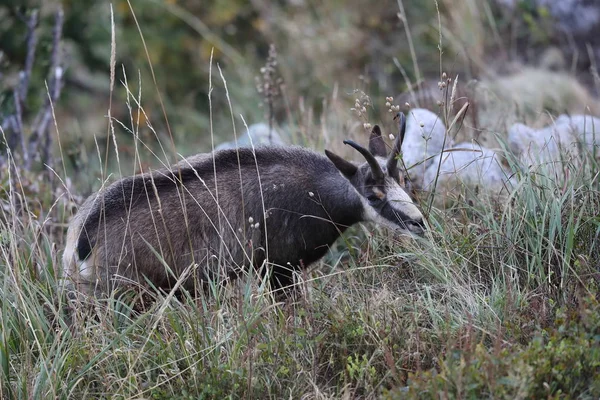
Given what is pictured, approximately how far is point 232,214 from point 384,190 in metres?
0.99

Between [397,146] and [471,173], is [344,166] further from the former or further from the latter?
[471,173]

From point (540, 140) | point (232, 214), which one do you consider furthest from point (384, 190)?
point (540, 140)

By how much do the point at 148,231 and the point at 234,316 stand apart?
3.61 ft

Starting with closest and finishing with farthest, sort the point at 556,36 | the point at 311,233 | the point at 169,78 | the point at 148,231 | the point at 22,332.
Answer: the point at 22,332 → the point at 148,231 → the point at 311,233 → the point at 556,36 → the point at 169,78

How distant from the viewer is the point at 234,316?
448 centimetres

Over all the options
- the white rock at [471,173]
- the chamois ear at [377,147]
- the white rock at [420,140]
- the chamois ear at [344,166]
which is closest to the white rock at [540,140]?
the white rock at [471,173]

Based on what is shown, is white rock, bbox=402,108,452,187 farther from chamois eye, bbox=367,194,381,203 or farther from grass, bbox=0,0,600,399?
grass, bbox=0,0,600,399

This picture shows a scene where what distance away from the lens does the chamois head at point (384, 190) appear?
5215mm

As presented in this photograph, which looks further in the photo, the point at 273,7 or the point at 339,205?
the point at 273,7

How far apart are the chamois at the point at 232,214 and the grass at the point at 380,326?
0.67ft

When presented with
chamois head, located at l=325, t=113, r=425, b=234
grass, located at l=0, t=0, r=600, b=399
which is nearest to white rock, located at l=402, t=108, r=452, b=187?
chamois head, located at l=325, t=113, r=425, b=234

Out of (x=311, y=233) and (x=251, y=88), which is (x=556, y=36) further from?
(x=311, y=233)

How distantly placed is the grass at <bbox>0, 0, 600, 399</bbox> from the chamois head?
0.14m

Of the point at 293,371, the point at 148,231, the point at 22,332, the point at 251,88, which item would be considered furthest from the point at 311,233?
the point at 251,88
